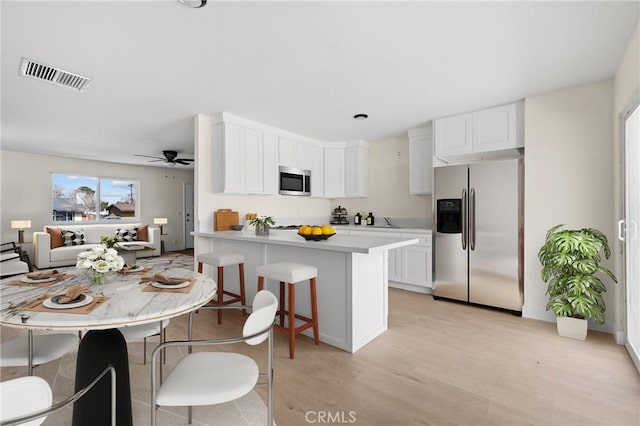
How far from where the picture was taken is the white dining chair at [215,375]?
1158mm

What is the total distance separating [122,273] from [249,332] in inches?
46.3

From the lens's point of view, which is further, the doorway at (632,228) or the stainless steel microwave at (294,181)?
the stainless steel microwave at (294,181)

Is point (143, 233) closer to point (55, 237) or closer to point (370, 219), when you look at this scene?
point (55, 237)

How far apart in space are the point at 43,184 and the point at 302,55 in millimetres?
6986

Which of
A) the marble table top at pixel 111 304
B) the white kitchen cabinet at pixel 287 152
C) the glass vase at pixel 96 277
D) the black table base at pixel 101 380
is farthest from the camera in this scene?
the white kitchen cabinet at pixel 287 152

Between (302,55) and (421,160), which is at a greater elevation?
(302,55)

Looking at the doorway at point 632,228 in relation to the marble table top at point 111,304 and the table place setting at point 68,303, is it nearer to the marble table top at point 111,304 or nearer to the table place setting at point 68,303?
the marble table top at point 111,304

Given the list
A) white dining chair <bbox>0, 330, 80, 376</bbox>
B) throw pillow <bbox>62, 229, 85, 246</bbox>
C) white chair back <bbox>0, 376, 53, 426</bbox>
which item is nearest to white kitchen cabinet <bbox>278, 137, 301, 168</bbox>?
white dining chair <bbox>0, 330, 80, 376</bbox>

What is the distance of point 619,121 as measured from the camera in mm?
2562

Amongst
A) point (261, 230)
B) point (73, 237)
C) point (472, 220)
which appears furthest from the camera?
point (73, 237)

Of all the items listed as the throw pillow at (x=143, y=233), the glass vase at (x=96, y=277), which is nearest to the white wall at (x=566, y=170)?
the glass vase at (x=96, y=277)

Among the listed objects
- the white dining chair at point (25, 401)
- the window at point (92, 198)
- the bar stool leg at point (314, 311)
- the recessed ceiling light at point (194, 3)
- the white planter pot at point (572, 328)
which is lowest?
the white planter pot at point (572, 328)

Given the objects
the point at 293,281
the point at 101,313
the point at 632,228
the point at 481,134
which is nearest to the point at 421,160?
the point at 481,134

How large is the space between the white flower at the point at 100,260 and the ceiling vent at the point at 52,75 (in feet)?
6.14
